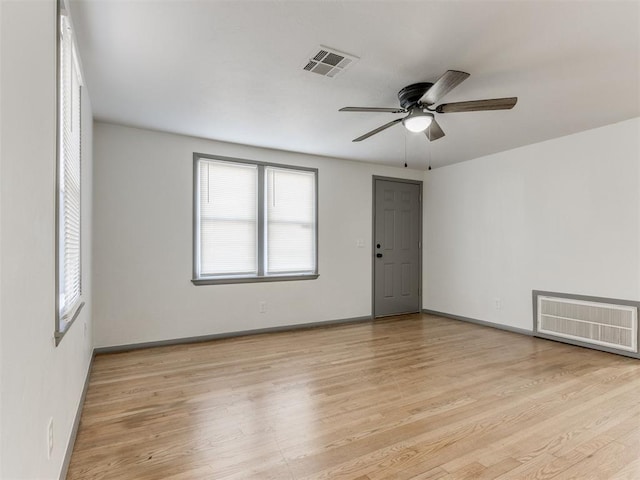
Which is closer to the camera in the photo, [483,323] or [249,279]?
[249,279]

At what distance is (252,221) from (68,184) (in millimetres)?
2689

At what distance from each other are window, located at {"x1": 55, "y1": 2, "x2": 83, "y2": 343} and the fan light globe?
228cm

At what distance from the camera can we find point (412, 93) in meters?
2.81

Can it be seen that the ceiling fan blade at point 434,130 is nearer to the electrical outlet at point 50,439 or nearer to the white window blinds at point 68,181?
the white window blinds at point 68,181

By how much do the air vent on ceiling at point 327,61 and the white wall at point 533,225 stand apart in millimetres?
3268

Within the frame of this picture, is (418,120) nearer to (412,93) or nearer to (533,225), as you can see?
(412,93)

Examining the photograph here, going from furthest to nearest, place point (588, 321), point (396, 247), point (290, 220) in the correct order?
point (396, 247)
point (290, 220)
point (588, 321)

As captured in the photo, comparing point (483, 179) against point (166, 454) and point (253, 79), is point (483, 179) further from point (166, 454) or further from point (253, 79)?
point (166, 454)

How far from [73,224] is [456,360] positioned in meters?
3.55

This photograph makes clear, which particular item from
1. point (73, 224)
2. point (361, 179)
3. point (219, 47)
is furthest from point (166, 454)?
point (361, 179)

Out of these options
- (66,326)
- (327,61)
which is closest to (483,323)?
(327,61)

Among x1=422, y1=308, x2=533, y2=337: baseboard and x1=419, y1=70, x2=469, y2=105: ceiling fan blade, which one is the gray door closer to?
x1=422, y1=308, x2=533, y2=337: baseboard

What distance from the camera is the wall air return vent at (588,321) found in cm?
373

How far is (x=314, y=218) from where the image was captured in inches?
204
